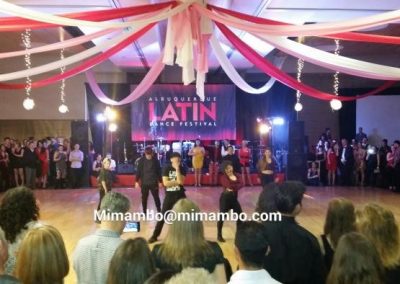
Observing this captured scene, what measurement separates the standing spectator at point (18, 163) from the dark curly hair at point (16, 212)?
9563 millimetres

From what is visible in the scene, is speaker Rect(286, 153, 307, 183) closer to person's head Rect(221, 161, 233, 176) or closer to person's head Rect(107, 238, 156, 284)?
person's head Rect(221, 161, 233, 176)

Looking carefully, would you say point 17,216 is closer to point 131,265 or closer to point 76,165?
point 131,265

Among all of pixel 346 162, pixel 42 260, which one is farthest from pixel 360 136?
pixel 42 260

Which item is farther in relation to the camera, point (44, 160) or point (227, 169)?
point (44, 160)

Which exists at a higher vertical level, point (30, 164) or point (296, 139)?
point (296, 139)

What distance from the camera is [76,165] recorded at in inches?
476

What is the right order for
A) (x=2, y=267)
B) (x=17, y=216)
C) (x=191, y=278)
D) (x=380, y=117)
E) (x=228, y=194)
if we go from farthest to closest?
1. (x=380, y=117)
2. (x=228, y=194)
3. (x=17, y=216)
4. (x=2, y=267)
5. (x=191, y=278)

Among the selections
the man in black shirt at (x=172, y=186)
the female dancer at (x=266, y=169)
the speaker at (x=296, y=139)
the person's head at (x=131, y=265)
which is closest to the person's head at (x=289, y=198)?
the person's head at (x=131, y=265)

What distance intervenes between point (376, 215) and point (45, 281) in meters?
1.76

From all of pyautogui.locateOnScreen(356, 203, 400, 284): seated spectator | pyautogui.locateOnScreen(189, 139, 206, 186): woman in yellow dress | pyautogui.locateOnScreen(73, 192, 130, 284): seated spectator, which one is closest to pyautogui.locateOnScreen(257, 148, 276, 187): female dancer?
pyautogui.locateOnScreen(189, 139, 206, 186): woman in yellow dress

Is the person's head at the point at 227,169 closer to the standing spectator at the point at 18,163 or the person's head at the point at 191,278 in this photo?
the person's head at the point at 191,278

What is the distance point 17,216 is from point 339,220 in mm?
1934

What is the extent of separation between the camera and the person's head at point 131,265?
1873mm

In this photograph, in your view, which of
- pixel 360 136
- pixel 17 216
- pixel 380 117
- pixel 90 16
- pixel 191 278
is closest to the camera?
pixel 191 278
